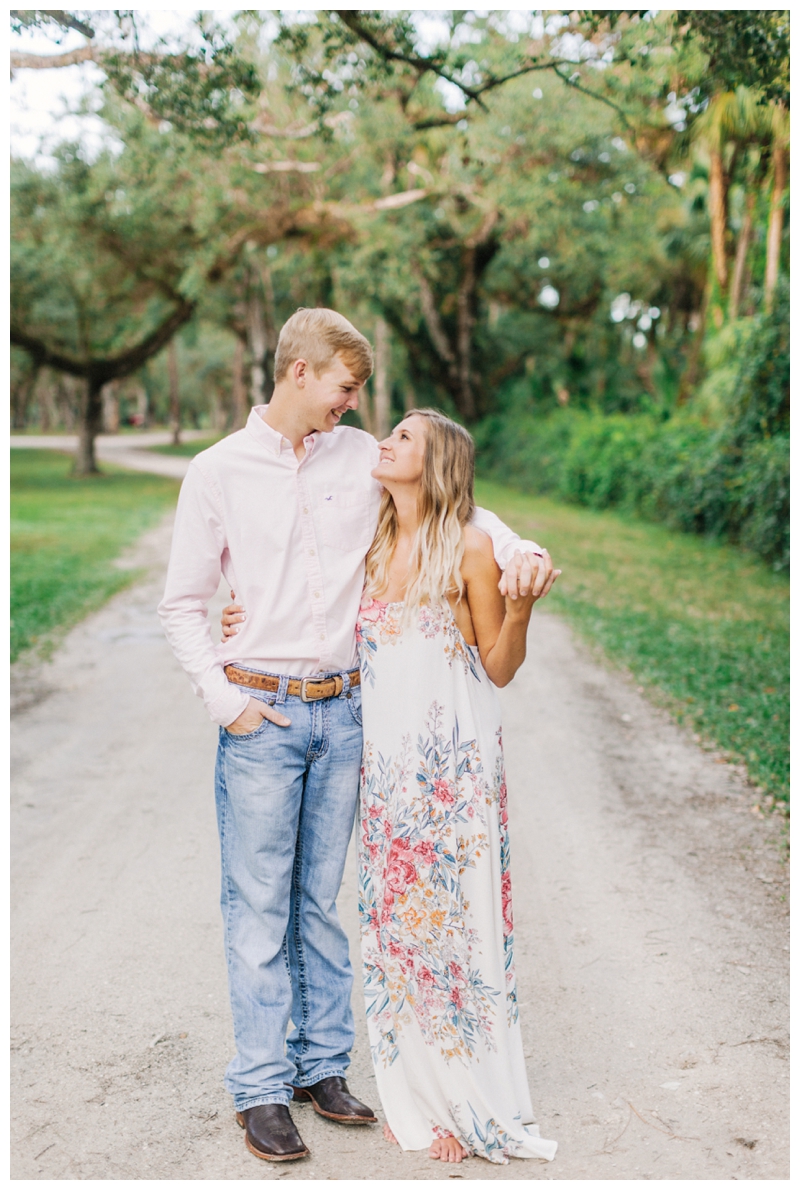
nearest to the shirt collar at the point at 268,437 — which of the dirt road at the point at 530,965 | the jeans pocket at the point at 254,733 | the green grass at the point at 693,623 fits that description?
the jeans pocket at the point at 254,733

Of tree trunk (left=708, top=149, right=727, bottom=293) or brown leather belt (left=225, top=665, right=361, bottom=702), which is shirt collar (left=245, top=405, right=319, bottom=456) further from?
tree trunk (left=708, top=149, right=727, bottom=293)

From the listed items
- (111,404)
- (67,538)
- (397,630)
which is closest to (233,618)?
(397,630)

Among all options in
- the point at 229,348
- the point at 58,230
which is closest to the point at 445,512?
the point at 58,230

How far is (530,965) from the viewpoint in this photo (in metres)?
3.94

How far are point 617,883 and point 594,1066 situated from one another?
1429mm

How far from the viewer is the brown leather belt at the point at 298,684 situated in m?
2.89

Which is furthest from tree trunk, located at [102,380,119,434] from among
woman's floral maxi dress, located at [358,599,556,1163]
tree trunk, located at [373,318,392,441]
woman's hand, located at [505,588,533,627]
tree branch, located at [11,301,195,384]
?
woman's hand, located at [505,588,533,627]

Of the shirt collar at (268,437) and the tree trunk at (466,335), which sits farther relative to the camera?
the tree trunk at (466,335)

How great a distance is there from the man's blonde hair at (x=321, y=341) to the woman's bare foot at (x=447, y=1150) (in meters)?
2.14

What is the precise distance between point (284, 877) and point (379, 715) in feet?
1.79

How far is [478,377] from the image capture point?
31.1 meters

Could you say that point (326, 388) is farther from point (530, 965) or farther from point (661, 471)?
point (661, 471)

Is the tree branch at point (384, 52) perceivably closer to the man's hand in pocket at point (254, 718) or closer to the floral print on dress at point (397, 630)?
the floral print on dress at point (397, 630)

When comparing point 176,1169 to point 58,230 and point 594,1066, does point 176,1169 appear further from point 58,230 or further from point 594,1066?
point 58,230
